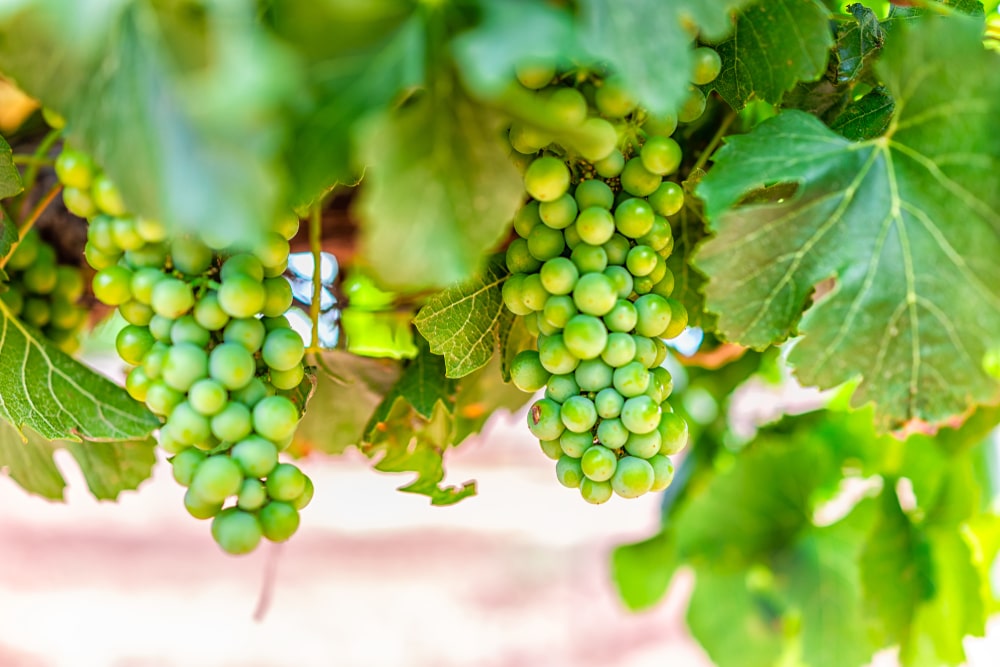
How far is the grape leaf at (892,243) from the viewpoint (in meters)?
0.41

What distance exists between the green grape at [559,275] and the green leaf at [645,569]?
3.05ft

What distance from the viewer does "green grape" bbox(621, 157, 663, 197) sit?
0.43m

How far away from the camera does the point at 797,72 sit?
457mm

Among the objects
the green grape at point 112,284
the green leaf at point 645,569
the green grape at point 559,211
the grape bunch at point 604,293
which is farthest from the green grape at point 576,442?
the green leaf at point 645,569

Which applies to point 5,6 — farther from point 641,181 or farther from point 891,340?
point 891,340

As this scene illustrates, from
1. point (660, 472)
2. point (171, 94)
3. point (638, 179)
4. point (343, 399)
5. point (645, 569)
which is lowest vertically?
point (645, 569)

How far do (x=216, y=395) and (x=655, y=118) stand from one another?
0.78ft

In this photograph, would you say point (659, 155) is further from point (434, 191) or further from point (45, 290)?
point (45, 290)

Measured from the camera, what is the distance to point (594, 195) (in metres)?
0.42

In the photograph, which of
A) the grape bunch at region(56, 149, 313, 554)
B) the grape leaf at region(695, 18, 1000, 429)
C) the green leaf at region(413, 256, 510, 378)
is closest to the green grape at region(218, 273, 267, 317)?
the grape bunch at region(56, 149, 313, 554)

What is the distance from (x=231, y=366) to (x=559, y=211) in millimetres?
165

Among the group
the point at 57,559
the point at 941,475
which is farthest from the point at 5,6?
the point at 57,559

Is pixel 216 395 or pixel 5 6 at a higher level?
pixel 5 6

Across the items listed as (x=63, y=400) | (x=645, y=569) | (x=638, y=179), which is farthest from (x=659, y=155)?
(x=645, y=569)
